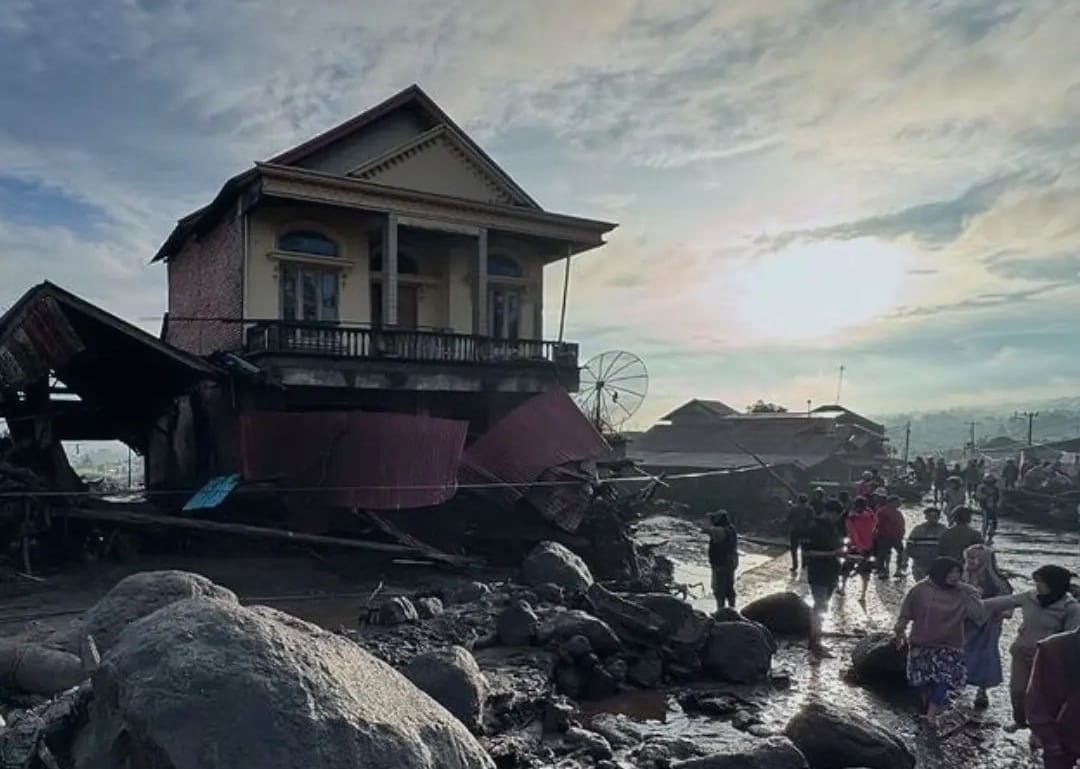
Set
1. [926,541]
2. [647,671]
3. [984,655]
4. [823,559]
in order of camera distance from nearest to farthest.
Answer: [984,655] → [647,671] → [823,559] → [926,541]

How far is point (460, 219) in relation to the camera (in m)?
19.8

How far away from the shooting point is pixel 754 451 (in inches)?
1490

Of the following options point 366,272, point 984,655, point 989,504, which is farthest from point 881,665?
point 989,504

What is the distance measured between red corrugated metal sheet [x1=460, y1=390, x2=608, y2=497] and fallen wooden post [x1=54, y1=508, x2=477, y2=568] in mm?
2342

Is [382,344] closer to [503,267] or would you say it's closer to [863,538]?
[503,267]

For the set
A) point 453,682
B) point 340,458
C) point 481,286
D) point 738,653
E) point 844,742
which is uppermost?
point 481,286

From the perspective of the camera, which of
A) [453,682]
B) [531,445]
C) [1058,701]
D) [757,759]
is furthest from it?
[531,445]

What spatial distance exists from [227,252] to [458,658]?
1489cm

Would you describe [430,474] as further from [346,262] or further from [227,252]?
[227,252]

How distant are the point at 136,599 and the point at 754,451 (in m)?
34.3

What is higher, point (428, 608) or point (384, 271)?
point (384, 271)

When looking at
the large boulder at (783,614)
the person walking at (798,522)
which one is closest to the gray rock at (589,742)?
the large boulder at (783,614)

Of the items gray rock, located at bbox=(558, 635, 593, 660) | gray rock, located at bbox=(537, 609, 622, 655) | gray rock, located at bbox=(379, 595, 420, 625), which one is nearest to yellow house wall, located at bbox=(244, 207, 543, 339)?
gray rock, located at bbox=(379, 595, 420, 625)

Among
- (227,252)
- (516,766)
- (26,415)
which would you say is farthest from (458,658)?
(227,252)
